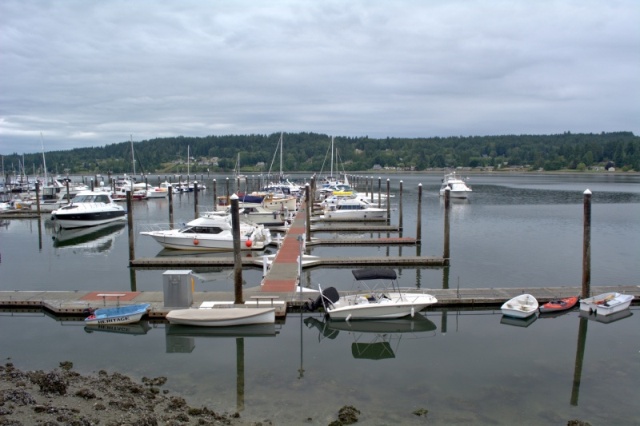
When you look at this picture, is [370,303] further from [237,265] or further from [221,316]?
[221,316]

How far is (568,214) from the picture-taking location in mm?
59562

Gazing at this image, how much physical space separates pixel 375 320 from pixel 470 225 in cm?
3361

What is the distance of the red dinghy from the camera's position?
20.3 metres

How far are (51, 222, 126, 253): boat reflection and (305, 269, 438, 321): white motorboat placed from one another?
2390 centimetres

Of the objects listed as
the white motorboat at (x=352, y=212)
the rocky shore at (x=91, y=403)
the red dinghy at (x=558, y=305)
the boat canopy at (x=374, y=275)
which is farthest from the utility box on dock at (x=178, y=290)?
the white motorboat at (x=352, y=212)

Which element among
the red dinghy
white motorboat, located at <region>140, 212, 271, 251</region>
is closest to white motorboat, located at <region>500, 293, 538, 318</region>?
Answer: the red dinghy

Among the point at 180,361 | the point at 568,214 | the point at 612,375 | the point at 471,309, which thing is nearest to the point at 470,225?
the point at 568,214

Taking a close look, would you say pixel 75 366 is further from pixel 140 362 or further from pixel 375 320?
pixel 375 320

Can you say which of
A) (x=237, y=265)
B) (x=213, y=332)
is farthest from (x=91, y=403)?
(x=237, y=265)

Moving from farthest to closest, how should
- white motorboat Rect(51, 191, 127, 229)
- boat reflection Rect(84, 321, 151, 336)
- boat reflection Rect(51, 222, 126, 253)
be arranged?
white motorboat Rect(51, 191, 127, 229)
boat reflection Rect(51, 222, 126, 253)
boat reflection Rect(84, 321, 151, 336)

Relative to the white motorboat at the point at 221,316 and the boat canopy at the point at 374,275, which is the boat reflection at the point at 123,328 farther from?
the boat canopy at the point at 374,275

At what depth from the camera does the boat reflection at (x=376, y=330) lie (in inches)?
702

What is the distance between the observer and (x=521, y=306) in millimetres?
20016

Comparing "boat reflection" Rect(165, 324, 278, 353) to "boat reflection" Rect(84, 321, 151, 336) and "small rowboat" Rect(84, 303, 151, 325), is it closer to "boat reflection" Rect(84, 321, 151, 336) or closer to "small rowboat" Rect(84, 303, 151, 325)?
"boat reflection" Rect(84, 321, 151, 336)
